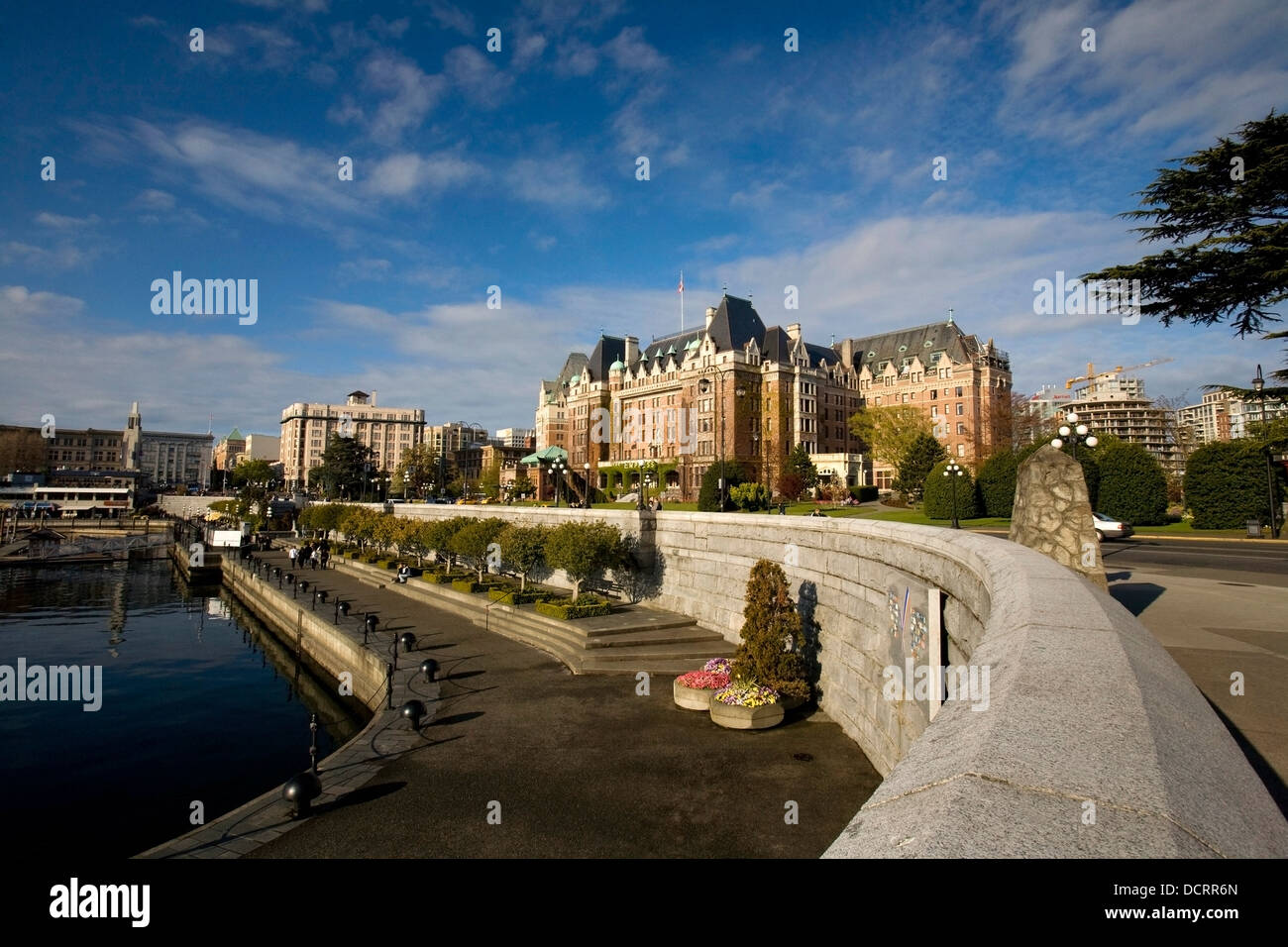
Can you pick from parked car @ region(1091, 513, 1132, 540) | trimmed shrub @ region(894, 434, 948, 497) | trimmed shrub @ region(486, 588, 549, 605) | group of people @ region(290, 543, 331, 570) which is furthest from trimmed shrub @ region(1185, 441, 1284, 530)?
group of people @ region(290, 543, 331, 570)

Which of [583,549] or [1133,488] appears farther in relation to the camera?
[1133,488]

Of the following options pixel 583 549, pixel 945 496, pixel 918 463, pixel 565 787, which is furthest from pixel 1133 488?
pixel 565 787

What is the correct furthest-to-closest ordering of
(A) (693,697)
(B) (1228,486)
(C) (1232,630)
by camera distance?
(B) (1228,486) → (A) (693,697) → (C) (1232,630)

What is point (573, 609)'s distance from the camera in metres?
26.5

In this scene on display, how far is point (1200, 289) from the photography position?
18.5 meters

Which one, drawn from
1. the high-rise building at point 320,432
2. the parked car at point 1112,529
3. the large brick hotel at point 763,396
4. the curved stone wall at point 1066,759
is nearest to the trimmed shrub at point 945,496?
the parked car at point 1112,529

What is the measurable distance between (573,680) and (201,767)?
35.2 ft

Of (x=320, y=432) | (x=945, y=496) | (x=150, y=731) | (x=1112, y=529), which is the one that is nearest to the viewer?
(x=150, y=731)

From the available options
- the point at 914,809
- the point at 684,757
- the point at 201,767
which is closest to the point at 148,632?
the point at 201,767

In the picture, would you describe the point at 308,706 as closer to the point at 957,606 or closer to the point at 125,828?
the point at 125,828

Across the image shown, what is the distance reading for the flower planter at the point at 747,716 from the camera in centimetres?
1567

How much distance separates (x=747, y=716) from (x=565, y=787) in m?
4.86

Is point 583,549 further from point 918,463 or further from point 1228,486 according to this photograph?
point 918,463

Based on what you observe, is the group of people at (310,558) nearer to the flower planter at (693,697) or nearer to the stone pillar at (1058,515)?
the flower planter at (693,697)
